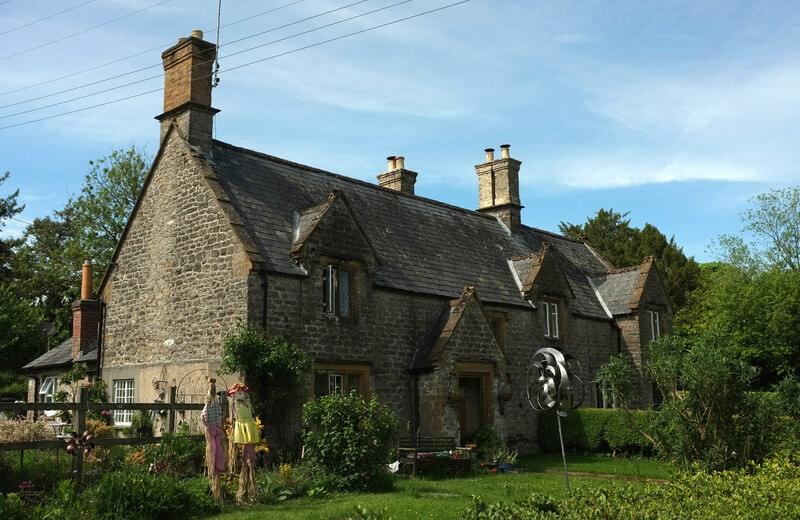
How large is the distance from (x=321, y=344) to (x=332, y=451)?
4961mm

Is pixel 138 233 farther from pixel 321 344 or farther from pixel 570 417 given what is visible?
pixel 570 417

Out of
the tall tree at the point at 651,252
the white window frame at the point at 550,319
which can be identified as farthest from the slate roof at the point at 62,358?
the tall tree at the point at 651,252

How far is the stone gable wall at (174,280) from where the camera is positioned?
1934 centimetres

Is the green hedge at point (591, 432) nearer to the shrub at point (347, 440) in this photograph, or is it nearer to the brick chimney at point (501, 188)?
the brick chimney at point (501, 188)

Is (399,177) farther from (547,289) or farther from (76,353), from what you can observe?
(76,353)

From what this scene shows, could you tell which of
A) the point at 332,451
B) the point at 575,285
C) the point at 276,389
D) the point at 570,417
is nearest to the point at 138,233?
the point at 276,389

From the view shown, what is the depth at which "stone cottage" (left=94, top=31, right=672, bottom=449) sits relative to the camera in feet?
64.7

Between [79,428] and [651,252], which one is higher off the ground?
[651,252]

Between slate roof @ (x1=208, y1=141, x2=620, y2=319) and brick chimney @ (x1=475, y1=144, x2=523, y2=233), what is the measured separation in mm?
636

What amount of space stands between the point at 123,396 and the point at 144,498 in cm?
1110

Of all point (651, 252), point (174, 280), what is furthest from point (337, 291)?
point (651, 252)

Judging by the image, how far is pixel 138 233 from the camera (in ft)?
74.6

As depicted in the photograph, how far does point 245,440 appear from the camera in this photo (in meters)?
13.8

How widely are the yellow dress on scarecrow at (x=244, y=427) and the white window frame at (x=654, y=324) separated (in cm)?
2201
